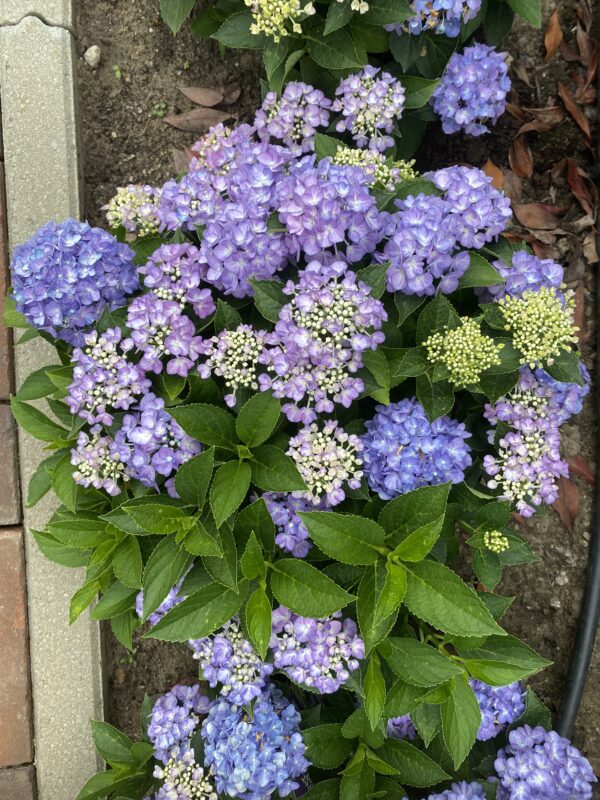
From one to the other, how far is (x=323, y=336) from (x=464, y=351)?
0.85 ft

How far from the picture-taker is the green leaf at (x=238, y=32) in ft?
5.40

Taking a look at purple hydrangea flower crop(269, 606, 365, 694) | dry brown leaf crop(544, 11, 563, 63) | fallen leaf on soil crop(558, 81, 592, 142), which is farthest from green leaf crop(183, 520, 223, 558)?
dry brown leaf crop(544, 11, 563, 63)

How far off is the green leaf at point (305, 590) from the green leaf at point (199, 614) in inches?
3.2

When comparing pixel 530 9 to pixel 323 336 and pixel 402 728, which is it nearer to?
pixel 323 336

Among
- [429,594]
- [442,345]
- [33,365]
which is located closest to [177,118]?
[33,365]

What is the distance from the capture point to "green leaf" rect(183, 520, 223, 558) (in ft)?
4.00

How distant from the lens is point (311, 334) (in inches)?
47.1

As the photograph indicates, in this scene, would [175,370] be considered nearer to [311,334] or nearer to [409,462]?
[311,334]

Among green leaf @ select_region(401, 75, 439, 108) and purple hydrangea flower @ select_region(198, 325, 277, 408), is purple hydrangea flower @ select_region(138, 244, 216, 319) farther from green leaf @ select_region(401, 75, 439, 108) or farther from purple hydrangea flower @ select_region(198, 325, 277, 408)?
green leaf @ select_region(401, 75, 439, 108)

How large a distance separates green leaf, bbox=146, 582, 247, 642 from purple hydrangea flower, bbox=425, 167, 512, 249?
809 millimetres

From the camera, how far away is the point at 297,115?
1576mm

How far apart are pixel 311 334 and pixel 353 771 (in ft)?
3.13

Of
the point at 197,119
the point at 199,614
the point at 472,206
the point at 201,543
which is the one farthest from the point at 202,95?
the point at 199,614

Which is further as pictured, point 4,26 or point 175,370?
point 4,26
